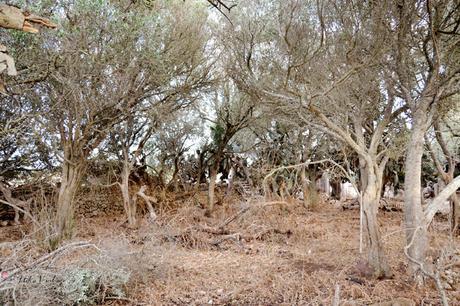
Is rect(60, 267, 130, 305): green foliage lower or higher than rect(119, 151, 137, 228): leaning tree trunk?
lower

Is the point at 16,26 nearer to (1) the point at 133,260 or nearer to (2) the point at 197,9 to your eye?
(1) the point at 133,260

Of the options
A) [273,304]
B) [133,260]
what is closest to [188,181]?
[133,260]

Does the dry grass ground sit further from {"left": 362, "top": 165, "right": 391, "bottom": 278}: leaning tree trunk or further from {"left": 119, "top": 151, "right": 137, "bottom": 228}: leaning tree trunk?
{"left": 119, "top": 151, "right": 137, "bottom": 228}: leaning tree trunk

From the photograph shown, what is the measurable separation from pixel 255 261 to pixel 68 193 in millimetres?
4001

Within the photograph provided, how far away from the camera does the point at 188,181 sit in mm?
12586

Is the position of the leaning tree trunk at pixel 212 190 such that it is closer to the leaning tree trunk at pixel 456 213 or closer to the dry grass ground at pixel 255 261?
the dry grass ground at pixel 255 261

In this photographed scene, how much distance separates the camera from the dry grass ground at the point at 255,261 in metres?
4.43

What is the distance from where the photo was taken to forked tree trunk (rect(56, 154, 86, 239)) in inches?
267

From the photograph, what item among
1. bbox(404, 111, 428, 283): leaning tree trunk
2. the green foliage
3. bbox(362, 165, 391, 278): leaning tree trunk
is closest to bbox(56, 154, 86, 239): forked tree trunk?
the green foliage

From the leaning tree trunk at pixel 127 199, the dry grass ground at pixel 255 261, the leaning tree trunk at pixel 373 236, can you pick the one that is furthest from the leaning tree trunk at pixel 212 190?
the leaning tree trunk at pixel 373 236

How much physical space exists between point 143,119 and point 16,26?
800cm

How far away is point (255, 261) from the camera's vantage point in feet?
20.4

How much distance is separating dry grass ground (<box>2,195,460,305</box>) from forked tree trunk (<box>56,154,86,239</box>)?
96cm

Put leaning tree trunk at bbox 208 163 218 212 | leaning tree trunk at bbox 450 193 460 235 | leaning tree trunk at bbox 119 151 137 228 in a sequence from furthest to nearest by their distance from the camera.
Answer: leaning tree trunk at bbox 208 163 218 212
leaning tree trunk at bbox 119 151 137 228
leaning tree trunk at bbox 450 193 460 235
